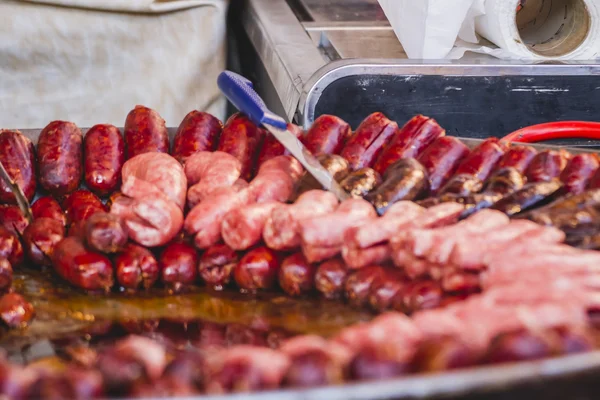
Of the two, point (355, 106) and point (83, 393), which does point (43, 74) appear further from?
point (83, 393)

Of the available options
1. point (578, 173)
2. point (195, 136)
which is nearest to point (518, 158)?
point (578, 173)

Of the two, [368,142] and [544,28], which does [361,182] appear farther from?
[544,28]

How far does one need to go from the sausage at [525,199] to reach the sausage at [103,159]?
1.33 metres

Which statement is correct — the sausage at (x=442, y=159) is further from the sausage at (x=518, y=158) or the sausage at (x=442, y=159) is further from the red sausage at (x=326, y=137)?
the red sausage at (x=326, y=137)

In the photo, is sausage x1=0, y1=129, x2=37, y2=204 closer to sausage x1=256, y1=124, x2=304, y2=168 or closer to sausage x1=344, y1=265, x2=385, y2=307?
sausage x1=256, y1=124, x2=304, y2=168

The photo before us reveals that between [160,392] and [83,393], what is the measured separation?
0.43 ft

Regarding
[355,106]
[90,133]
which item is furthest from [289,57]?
[90,133]

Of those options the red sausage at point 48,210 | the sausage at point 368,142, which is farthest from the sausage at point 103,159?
the sausage at point 368,142

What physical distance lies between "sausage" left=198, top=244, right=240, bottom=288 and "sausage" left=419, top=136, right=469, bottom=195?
729mm

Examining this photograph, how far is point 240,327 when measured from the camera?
6.22 feet

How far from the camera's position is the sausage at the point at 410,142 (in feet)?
8.16

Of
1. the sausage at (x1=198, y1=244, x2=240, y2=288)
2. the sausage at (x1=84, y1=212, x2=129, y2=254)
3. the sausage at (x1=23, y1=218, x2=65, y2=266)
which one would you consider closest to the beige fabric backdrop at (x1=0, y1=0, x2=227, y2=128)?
the sausage at (x1=23, y1=218, x2=65, y2=266)

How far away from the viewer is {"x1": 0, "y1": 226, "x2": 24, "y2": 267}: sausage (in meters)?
2.16

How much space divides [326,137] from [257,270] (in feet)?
2.28
